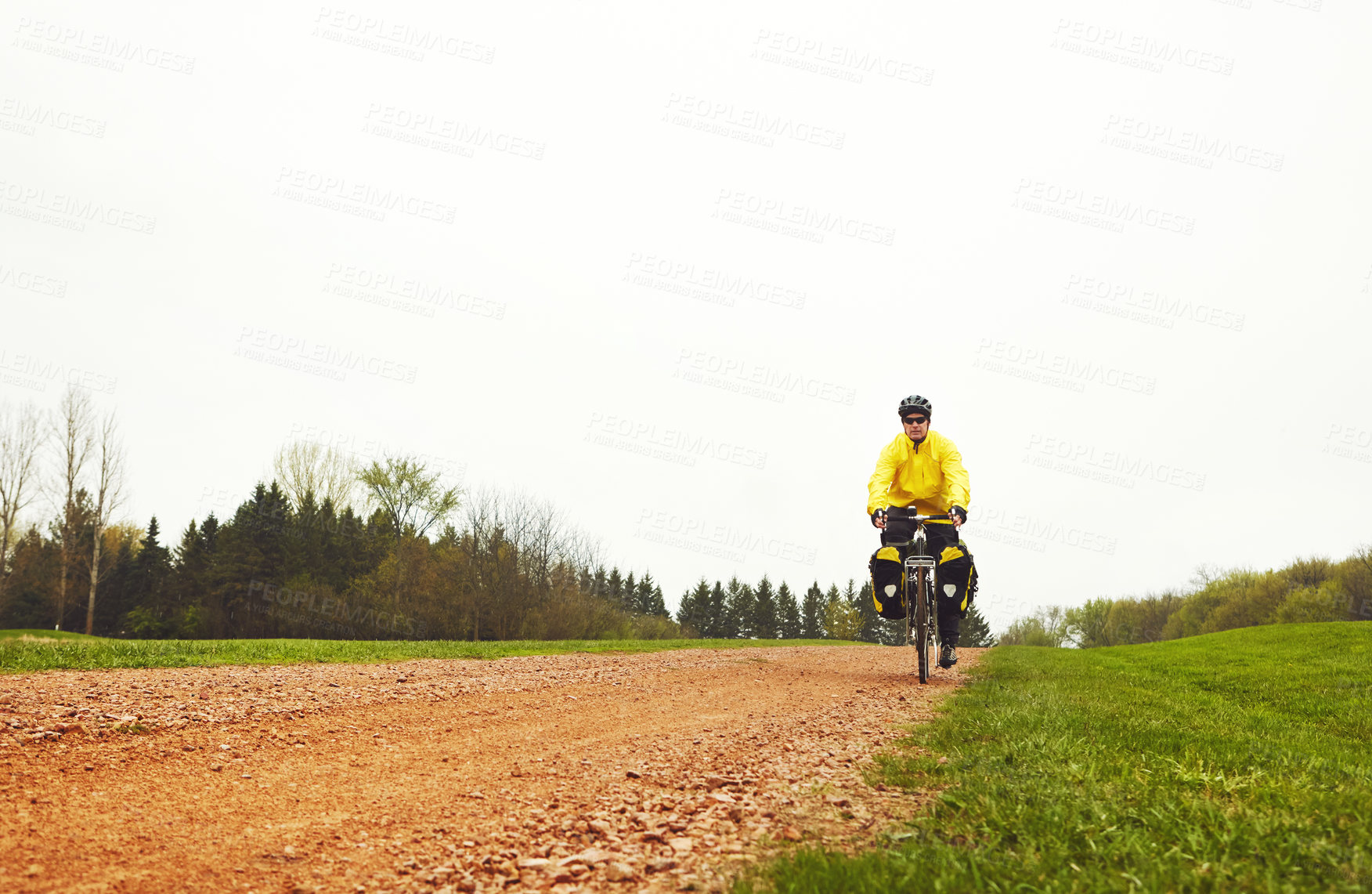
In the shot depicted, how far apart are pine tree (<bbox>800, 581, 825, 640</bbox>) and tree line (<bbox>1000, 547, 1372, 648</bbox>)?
25.1 metres

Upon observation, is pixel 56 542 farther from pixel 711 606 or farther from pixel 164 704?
pixel 711 606

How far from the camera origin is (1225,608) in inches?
2489

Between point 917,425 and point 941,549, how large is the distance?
1.68 m

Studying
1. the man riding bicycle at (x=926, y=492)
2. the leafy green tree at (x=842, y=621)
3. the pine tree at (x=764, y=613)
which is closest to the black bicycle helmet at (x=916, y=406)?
the man riding bicycle at (x=926, y=492)

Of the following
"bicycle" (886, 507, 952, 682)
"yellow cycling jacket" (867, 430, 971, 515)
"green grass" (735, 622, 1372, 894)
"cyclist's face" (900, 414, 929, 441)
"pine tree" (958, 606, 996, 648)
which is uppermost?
"cyclist's face" (900, 414, 929, 441)

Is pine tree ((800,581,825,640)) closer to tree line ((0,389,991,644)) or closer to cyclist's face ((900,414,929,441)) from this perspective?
tree line ((0,389,991,644))

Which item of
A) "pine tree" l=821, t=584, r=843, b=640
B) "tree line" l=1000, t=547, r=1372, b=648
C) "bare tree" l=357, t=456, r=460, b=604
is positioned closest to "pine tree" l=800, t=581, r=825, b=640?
"pine tree" l=821, t=584, r=843, b=640

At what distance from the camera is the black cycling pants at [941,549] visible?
939 centimetres

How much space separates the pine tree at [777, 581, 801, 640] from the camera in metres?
91.7

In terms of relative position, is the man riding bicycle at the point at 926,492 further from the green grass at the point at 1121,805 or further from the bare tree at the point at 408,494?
the bare tree at the point at 408,494

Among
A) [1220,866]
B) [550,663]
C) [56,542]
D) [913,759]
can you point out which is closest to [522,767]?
[913,759]

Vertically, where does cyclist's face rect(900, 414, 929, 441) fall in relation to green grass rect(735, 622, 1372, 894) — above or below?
above

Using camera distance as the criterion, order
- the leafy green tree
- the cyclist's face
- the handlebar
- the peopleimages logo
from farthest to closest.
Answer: the leafy green tree → the peopleimages logo → the cyclist's face → the handlebar

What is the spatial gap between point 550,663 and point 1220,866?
10.9 meters
